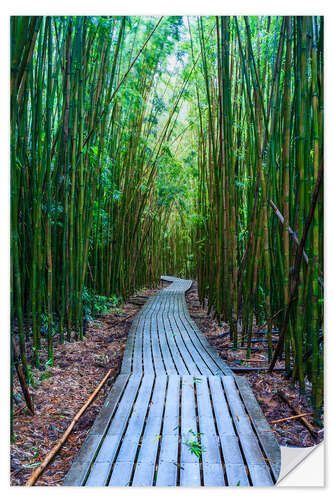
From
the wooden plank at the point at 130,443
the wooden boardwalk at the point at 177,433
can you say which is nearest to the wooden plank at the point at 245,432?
the wooden boardwalk at the point at 177,433

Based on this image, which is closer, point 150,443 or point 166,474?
point 166,474

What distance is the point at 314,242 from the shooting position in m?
1.21

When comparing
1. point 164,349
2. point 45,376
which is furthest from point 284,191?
point 45,376

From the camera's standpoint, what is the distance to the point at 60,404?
56.8 inches

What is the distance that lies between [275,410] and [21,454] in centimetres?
88

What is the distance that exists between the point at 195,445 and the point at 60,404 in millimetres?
629

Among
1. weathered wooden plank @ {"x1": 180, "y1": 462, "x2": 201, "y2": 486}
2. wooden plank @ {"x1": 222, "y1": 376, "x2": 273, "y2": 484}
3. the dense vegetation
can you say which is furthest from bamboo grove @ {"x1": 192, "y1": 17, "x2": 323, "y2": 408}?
weathered wooden plank @ {"x1": 180, "y1": 462, "x2": 201, "y2": 486}

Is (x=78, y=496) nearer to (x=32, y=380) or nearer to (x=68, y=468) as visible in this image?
(x=68, y=468)

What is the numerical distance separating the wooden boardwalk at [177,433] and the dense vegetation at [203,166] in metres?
0.27

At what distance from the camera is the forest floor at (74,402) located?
1099mm

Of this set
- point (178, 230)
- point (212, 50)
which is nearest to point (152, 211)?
point (212, 50)

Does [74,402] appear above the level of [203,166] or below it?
below

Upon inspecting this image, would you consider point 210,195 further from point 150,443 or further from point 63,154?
point 150,443

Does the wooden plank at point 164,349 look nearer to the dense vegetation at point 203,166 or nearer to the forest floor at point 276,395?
the forest floor at point 276,395
